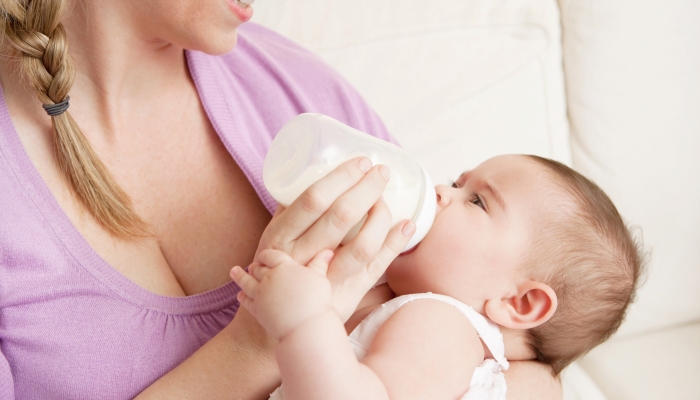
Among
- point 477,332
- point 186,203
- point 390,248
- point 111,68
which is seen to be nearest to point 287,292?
point 390,248

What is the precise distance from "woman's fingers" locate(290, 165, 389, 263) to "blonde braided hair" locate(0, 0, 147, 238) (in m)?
0.45

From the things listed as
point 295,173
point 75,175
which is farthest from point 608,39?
point 75,175

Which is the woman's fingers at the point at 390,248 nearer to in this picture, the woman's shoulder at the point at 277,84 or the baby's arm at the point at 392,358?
the baby's arm at the point at 392,358

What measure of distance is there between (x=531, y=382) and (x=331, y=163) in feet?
1.95

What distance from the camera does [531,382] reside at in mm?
1108

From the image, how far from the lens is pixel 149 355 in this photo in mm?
1048

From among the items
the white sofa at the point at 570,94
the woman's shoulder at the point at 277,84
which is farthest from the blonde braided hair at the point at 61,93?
the white sofa at the point at 570,94

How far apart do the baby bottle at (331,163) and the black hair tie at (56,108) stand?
1.40 feet

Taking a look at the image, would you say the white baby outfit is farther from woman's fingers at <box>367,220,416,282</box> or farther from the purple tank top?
the purple tank top

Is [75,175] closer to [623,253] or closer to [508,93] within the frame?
[623,253]

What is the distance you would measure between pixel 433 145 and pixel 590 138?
51cm

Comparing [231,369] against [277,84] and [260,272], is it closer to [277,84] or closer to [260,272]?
[260,272]

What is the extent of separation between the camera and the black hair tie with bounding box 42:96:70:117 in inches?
41.2

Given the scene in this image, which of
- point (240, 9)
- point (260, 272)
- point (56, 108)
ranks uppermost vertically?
point (240, 9)
